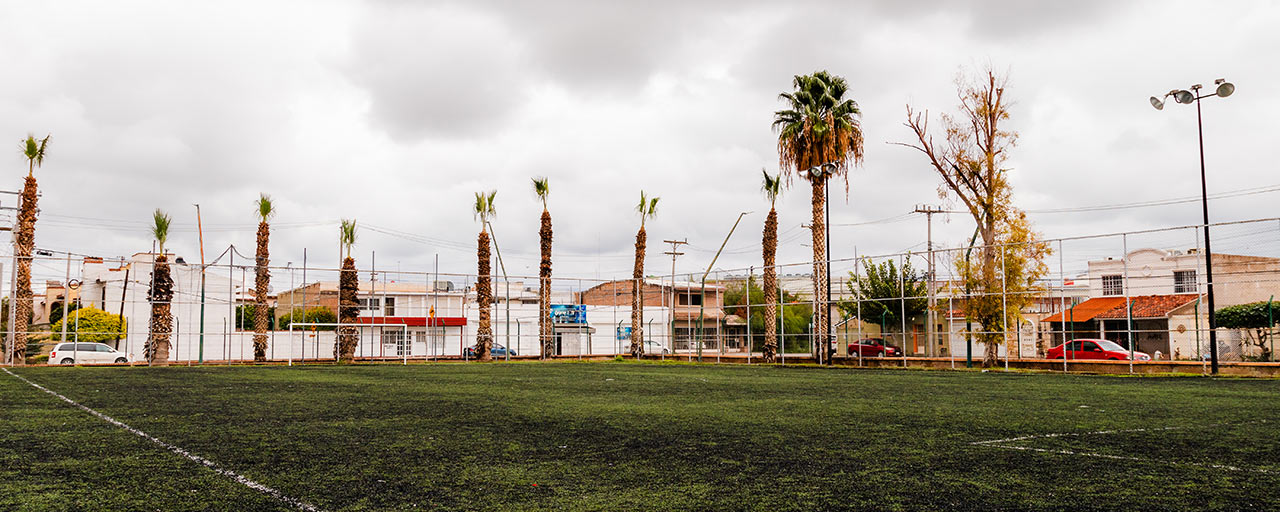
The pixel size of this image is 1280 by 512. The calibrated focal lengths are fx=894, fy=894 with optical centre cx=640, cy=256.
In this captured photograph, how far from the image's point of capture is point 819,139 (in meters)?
29.7

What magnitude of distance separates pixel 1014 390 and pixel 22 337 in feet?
87.8

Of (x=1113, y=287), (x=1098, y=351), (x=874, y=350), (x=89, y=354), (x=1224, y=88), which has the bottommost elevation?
(x=874, y=350)

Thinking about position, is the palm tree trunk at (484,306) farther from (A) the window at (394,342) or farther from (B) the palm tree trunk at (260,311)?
(B) the palm tree trunk at (260,311)

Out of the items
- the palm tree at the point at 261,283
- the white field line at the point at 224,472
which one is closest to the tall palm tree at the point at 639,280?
the palm tree at the point at 261,283

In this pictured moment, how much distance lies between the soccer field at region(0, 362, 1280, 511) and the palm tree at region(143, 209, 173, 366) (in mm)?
18391

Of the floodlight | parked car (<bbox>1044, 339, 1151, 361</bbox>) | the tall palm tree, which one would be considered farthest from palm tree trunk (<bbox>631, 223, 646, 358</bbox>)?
the floodlight

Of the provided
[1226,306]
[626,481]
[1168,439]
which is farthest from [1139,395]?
[1226,306]

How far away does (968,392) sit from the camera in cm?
1342

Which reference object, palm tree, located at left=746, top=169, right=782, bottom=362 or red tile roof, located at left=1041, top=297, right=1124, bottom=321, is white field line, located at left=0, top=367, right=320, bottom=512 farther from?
red tile roof, located at left=1041, top=297, right=1124, bottom=321

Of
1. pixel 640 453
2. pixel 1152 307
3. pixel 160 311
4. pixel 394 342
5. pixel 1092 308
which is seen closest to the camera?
pixel 640 453

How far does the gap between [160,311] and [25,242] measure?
424 centimetres

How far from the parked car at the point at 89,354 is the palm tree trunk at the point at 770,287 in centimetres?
2157

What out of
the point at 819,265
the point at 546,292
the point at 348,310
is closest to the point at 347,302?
the point at 348,310

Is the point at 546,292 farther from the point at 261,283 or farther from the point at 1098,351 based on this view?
the point at 1098,351
